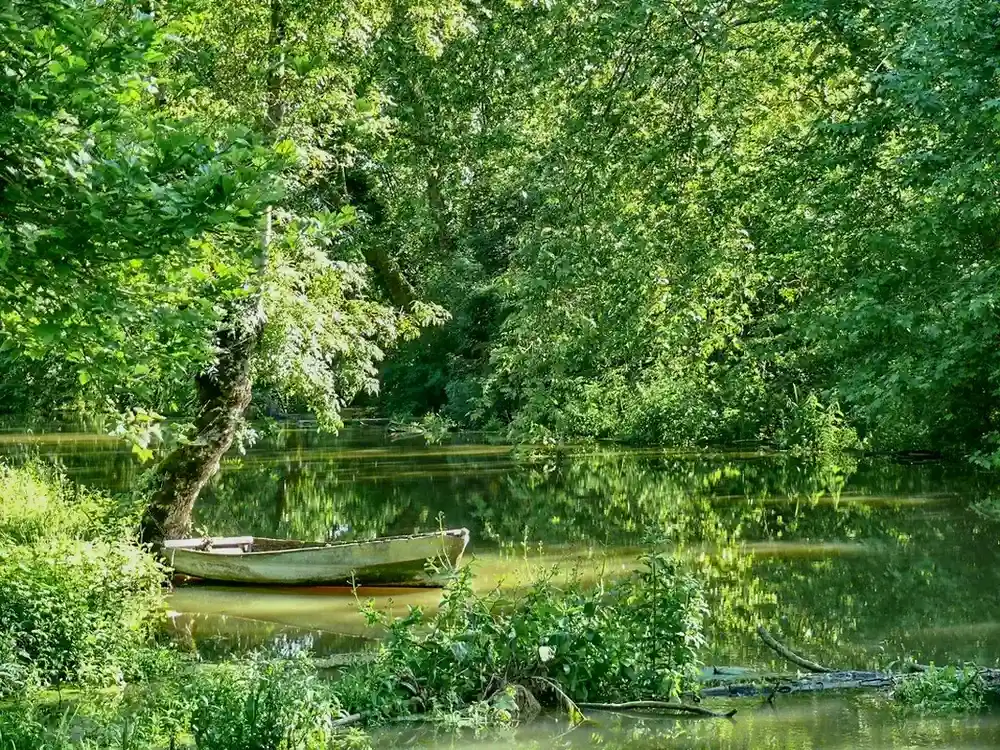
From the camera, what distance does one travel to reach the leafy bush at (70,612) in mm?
10734

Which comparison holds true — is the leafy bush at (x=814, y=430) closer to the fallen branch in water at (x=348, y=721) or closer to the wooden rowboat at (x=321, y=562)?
the wooden rowboat at (x=321, y=562)

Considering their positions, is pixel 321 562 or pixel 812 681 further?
pixel 321 562

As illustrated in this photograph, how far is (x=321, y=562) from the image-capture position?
16969 millimetres

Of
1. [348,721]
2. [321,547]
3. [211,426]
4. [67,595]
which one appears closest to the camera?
[348,721]

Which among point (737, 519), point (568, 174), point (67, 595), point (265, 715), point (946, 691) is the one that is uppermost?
point (568, 174)

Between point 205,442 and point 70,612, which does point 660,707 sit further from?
point 205,442

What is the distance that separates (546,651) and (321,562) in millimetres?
7537

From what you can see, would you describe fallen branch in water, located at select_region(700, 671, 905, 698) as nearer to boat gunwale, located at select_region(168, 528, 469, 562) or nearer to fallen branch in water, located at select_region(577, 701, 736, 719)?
fallen branch in water, located at select_region(577, 701, 736, 719)

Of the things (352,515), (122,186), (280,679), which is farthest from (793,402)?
(122,186)

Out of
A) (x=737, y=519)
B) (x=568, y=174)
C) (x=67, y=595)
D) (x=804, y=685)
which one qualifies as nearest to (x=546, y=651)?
(x=804, y=685)

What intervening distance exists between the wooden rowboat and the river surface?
8.7 inches

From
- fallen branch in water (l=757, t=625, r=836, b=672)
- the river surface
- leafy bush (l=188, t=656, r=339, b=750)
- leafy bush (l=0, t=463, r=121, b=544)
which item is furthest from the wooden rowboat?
leafy bush (l=188, t=656, r=339, b=750)

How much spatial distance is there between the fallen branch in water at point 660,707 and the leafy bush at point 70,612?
13.2ft

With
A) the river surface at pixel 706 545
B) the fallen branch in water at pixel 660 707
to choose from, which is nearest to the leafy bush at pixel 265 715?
the river surface at pixel 706 545
